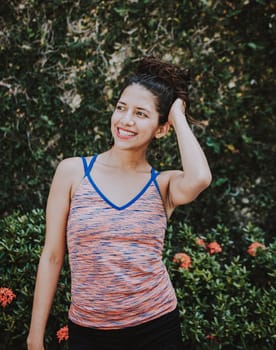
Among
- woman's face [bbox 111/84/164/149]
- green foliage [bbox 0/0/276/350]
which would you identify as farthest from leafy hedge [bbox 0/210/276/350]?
woman's face [bbox 111/84/164/149]

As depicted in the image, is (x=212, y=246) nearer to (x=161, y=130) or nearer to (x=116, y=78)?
(x=161, y=130)

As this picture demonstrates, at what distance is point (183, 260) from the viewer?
307 cm

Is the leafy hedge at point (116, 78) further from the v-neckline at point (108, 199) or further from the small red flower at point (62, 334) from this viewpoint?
the v-neckline at point (108, 199)

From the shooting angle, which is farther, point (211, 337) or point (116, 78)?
point (116, 78)

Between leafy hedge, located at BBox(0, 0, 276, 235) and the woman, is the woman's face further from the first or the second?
leafy hedge, located at BBox(0, 0, 276, 235)

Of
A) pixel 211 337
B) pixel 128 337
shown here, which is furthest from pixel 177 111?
pixel 211 337

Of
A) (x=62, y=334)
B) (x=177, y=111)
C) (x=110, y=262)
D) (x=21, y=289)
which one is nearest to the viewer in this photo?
(x=110, y=262)

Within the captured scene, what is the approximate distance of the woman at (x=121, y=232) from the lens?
1.88 meters

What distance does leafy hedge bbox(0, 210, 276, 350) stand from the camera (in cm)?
288

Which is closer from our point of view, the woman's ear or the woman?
the woman

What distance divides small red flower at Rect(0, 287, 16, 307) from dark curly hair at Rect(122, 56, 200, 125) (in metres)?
1.36

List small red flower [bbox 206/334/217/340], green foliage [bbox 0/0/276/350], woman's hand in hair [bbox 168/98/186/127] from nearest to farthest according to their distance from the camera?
woman's hand in hair [bbox 168/98/186/127]
small red flower [bbox 206/334/217/340]
green foliage [bbox 0/0/276/350]

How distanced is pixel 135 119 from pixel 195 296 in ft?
4.57

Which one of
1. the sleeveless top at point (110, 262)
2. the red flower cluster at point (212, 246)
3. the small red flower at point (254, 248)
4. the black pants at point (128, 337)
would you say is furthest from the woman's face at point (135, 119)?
the small red flower at point (254, 248)
